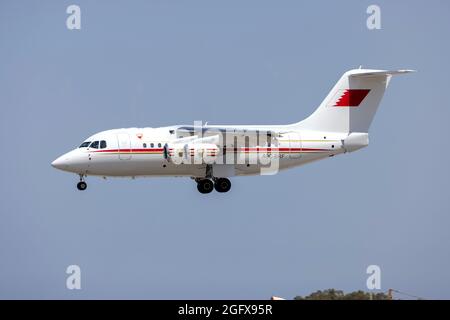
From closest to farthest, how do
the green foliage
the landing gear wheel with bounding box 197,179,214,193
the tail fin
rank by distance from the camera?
the green foliage < the landing gear wheel with bounding box 197,179,214,193 < the tail fin

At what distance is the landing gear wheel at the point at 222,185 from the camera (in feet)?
139

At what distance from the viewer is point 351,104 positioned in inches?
1709

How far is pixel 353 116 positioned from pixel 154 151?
7855 millimetres

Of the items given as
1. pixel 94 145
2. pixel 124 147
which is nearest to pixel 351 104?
pixel 124 147

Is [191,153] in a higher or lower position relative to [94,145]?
lower

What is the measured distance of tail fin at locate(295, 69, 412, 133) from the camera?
1694 inches

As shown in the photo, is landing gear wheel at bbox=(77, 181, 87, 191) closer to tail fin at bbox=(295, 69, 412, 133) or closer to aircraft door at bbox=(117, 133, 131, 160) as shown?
aircraft door at bbox=(117, 133, 131, 160)

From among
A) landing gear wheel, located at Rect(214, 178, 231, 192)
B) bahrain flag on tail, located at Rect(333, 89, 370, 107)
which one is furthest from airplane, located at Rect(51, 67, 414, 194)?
bahrain flag on tail, located at Rect(333, 89, 370, 107)

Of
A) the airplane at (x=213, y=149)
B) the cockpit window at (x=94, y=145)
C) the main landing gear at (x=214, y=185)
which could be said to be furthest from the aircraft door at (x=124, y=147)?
the main landing gear at (x=214, y=185)

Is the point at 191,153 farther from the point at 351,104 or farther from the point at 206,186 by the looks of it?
the point at 351,104

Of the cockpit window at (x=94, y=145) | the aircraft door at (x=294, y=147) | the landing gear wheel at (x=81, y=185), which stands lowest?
the landing gear wheel at (x=81, y=185)

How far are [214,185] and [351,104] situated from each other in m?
6.16

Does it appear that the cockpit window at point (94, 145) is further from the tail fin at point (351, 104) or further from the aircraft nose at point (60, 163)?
the tail fin at point (351, 104)
